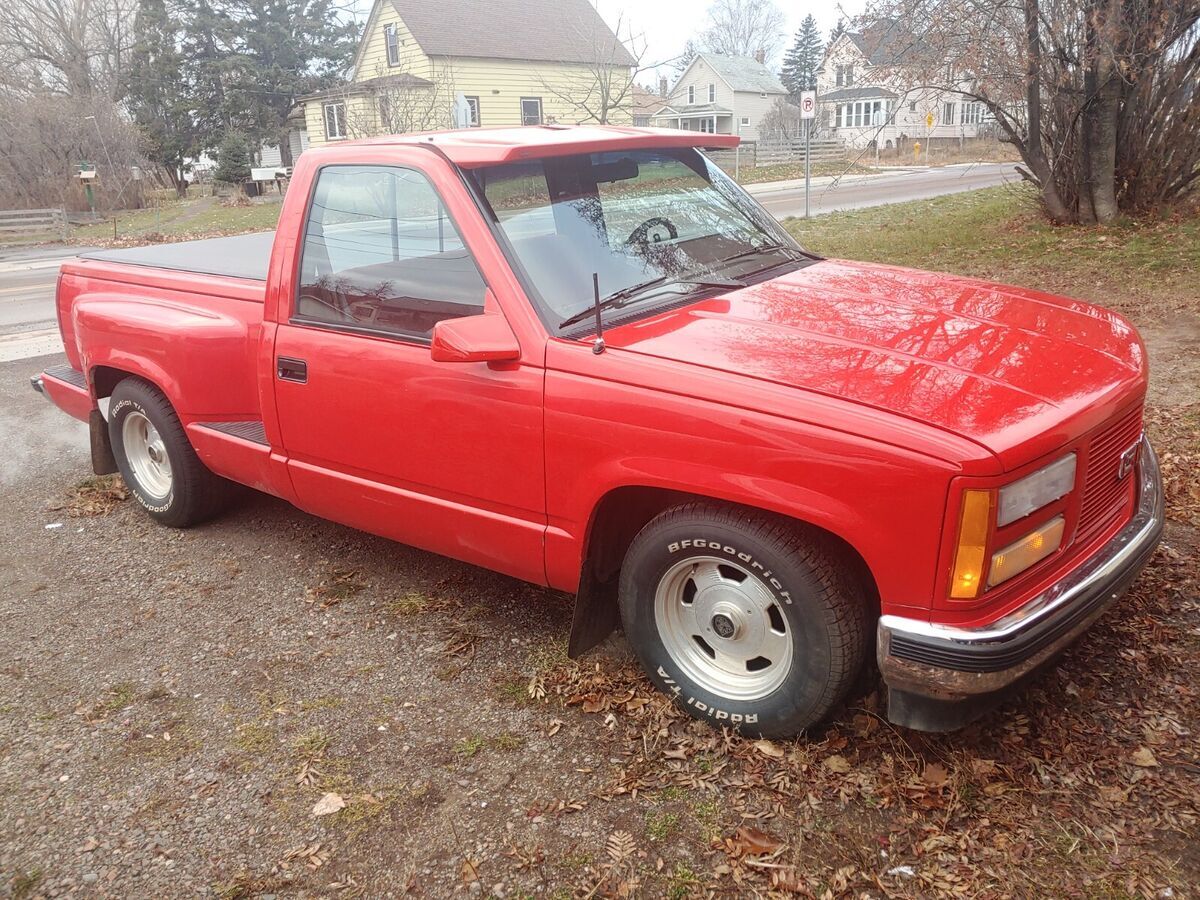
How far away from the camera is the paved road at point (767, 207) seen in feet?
33.9

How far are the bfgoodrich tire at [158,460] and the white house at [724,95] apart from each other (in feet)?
168

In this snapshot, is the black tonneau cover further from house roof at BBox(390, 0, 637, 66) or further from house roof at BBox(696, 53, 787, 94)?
house roof at BBox(696, 53, 787, 94)

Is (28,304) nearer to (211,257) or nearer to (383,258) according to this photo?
(211,257)

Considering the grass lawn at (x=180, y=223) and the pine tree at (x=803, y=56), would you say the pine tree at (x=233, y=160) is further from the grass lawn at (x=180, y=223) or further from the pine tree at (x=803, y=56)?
the pine tree at (x=803, y=56)

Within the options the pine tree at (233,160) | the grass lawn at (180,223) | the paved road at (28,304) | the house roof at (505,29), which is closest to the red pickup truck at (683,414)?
the paved road at (28,304)

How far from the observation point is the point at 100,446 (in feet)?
17.0

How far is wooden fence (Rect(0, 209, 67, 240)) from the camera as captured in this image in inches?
956

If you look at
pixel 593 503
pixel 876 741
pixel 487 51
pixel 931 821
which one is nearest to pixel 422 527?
pixel 593 503

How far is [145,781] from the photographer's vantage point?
3.08 meters

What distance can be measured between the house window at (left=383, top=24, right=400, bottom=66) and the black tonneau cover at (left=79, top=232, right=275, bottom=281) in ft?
116

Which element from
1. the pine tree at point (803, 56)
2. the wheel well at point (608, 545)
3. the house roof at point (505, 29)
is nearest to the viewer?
the wheel well at point (608, 545)

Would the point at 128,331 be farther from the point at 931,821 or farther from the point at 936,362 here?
the point at 931,821

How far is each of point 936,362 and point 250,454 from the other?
293cm

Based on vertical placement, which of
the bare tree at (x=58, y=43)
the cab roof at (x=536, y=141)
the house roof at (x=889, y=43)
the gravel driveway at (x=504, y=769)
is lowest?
the gravel driveway at (x=504, y=769)
